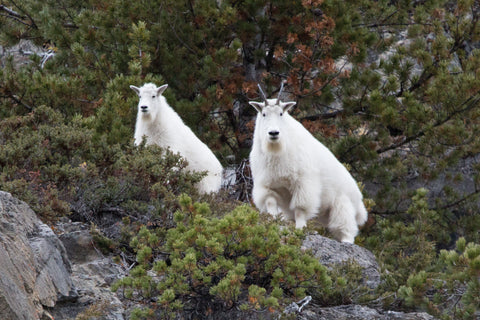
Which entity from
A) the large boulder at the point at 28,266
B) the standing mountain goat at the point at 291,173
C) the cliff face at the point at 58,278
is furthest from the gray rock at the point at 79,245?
the standing mountain goat at the point at 291,173

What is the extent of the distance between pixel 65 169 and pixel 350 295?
296cm

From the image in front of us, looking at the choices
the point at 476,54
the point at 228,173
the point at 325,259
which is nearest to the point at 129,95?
the point at 228,173

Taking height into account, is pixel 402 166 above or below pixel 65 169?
above

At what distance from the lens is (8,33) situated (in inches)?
535

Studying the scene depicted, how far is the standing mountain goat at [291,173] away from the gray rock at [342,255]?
689 mm

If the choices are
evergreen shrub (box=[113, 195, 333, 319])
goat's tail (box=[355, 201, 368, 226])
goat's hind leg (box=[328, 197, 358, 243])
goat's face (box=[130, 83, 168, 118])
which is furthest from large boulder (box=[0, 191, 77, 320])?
goat's face (box=[130, 83, 168, 118])

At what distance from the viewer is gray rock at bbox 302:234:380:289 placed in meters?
5.93

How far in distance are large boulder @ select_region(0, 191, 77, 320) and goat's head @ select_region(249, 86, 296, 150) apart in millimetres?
3154

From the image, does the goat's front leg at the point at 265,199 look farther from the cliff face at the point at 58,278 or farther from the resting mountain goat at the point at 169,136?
the cliff face at the point at 58,278

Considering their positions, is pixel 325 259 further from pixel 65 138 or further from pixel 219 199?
pixel 65 138

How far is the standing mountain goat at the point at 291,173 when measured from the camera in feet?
24.4

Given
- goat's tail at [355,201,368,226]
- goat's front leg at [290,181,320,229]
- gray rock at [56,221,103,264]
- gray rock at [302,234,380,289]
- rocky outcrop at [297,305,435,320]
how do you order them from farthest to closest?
goat's tail at [355,201,368,226] < goat's front leg at [290,181,320,229] < gray rock at [302,234,380,289] < gray rock at [56,221,103,264] < rocky outcrop at [297,305,435,320]

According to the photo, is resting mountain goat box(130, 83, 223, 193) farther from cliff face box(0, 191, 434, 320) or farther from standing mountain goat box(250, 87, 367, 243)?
cliff face box(0, 191, 434, 320)

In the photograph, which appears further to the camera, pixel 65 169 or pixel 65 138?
pixel 65 138
